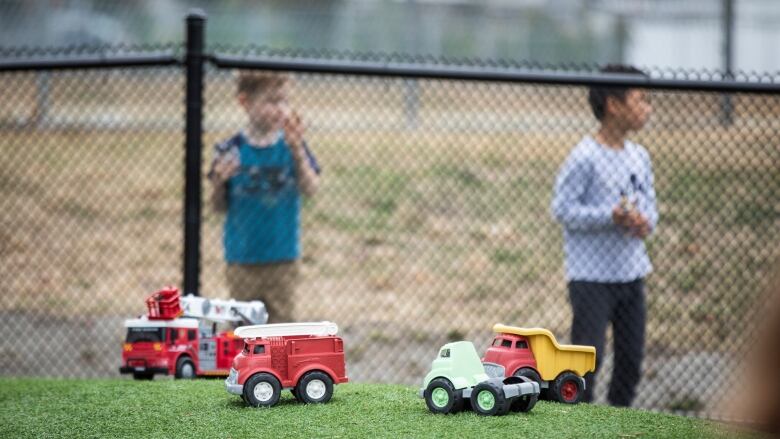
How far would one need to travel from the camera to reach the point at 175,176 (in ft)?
34.1

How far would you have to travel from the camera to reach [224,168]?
200 inches

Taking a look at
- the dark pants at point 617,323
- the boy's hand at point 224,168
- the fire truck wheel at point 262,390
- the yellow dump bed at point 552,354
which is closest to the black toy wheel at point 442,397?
the yellow dump bed at point 552,354

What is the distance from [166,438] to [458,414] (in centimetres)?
102

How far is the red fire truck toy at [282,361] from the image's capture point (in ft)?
11.5

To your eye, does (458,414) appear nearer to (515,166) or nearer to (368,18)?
(515,166)

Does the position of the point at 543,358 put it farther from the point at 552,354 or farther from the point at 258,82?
the point at 258,82

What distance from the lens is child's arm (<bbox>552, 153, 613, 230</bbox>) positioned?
4988 mm

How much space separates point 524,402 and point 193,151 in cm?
233

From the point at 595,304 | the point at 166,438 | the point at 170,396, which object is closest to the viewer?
the point at 166,438

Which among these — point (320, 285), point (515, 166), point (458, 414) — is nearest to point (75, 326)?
point (320, 285)

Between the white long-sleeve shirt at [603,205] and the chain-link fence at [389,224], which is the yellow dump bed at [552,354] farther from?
the chain-link fence at [389,224]

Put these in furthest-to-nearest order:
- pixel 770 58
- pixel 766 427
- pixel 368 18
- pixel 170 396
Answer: pixel 368 18 < pixel 770 58 < pixel 170 396 < pixel 766 427

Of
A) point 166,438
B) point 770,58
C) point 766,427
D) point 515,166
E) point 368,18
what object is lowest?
point 166,438

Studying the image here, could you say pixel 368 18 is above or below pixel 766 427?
above
